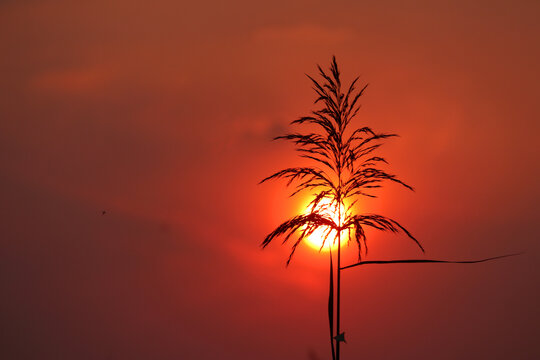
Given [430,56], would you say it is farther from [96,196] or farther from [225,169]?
[96,196]

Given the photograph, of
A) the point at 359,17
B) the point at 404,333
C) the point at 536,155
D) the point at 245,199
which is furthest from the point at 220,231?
the point at 536,155

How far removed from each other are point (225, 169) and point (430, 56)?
134 cm

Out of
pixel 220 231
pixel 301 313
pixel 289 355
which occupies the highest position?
pixel 220 231

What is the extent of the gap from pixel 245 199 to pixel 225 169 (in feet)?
0.68

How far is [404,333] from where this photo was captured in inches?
141

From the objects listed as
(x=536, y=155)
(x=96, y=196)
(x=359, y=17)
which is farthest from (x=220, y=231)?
(x=536, y=155)

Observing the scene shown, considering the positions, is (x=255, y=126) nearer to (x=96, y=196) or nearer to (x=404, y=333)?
(x=96, y=196)

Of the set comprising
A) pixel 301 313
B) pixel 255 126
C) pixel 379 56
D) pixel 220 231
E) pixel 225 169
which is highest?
pixel 379 56

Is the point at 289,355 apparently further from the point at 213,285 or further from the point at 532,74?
the point at 532,74

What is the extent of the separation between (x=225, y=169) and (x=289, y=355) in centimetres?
111

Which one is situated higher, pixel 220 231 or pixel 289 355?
pixel 220 231

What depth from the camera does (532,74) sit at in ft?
12.2

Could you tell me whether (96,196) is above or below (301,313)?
above

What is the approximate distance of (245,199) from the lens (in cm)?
366
